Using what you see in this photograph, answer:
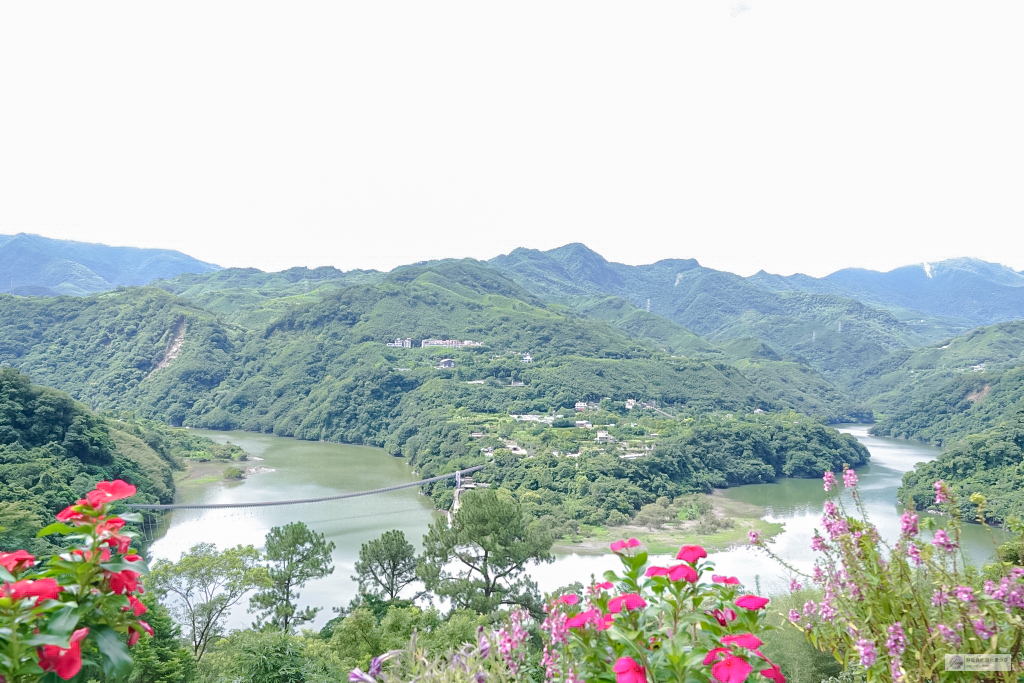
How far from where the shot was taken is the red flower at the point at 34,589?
1002mm

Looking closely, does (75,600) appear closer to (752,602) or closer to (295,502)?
(752,602)

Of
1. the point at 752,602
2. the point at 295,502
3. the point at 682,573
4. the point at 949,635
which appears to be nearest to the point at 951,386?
the point at 295,502

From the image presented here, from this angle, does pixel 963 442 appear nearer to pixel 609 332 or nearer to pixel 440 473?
pixel 440 473

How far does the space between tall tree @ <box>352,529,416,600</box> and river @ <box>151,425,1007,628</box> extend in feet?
7.77

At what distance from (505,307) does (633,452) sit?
40.8 m

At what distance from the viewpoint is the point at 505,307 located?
228ft

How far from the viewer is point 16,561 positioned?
116cm

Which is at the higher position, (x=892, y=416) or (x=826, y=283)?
(x=826, y=283)

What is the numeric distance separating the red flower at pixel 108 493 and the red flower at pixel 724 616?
1.19 meters

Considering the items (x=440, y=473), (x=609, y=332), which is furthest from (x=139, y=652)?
(x=609, y=332)

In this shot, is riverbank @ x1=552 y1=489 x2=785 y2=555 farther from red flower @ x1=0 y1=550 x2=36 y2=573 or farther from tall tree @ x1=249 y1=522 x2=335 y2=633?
red flower @ x1=0 y1=550 x2=36 y2=573

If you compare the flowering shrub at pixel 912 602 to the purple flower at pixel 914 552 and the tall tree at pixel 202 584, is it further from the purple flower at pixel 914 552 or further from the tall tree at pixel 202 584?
the tall tree at pixel 202 584

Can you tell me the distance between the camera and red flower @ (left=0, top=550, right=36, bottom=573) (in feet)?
3.69

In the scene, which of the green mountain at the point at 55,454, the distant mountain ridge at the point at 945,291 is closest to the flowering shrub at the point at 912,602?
the green mountain at the point at 55,454
